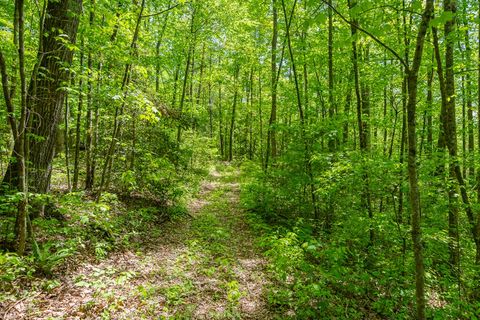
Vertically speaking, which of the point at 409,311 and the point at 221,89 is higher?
the point at 221,89

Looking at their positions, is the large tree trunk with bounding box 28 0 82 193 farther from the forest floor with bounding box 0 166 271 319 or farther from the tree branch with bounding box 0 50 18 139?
the forest floor with bounding box 0 166 271 319

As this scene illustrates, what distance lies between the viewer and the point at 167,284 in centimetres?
465

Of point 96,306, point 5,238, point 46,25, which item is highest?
point 46,25

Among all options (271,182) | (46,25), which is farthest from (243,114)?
(46,25)

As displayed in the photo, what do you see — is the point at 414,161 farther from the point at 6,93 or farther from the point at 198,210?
the point at 198,210

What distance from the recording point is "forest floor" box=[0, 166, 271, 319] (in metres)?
3.60

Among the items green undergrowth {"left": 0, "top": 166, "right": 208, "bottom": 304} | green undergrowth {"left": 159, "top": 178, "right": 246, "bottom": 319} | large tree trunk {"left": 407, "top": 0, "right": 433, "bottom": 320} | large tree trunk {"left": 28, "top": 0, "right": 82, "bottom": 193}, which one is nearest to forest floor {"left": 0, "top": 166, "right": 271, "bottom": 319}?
green undergrowth {"left": 159, "top": 178, "right": 246, "bottom": 319}

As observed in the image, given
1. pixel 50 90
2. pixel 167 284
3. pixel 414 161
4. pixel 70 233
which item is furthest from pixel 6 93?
pixel 414 161

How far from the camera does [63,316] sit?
3.35 meters

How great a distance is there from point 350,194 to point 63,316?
682cm

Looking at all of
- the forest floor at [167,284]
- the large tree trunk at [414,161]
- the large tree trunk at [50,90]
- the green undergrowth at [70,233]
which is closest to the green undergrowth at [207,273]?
the forest floor at [167,284]

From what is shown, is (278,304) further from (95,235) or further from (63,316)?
(95,235)

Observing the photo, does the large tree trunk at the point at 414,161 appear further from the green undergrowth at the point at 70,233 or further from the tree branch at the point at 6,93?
the tree branch at the point at 6,93

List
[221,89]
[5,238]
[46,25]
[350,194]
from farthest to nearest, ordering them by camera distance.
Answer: [221,89] → [350,194] → [46,25] → [5,238]
